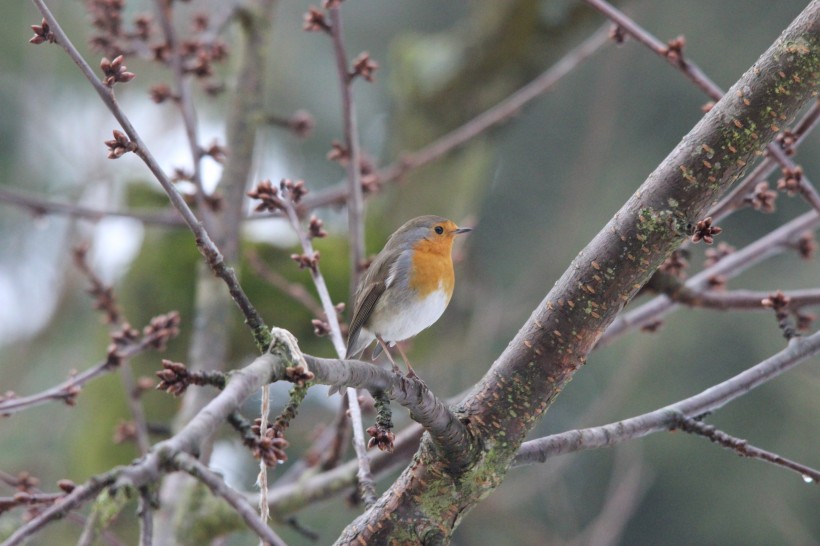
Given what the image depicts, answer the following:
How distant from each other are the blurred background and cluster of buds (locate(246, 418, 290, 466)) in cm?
289

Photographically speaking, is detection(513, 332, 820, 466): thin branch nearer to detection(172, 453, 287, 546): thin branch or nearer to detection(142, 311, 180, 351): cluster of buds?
detection(172, 453, 287, 546): thin branch

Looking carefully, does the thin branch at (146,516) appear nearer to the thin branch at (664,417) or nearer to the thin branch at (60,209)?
the thin branch at (664,417)

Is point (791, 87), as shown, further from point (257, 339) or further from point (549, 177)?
point (549, 177)

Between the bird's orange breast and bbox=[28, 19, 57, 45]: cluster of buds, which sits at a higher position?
the bird's orange breast

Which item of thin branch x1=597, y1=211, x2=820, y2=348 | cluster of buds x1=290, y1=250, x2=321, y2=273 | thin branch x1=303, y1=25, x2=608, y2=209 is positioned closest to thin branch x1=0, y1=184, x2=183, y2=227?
thin branch x1=303, y1=25, x2=608, y2=209

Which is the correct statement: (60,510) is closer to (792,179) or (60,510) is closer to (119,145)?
(119,145)

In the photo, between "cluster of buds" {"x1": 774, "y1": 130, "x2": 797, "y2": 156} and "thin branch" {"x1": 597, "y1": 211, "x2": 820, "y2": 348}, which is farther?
"thin branch" {"x1": 597, "y1": 211, "x2": 820, "y2": 348}

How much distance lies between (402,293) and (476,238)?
6.71 meters

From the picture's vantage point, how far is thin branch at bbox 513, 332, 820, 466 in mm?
1880

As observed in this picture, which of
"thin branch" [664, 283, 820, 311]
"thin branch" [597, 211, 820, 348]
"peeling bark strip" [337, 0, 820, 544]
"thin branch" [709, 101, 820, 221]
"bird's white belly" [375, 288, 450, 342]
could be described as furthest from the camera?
"bird's white belly" [375, 288, 450, 342]

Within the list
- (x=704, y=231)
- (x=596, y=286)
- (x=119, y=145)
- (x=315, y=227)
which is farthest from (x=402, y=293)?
(x=119, y=145)

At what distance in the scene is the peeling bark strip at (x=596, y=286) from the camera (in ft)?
5.20

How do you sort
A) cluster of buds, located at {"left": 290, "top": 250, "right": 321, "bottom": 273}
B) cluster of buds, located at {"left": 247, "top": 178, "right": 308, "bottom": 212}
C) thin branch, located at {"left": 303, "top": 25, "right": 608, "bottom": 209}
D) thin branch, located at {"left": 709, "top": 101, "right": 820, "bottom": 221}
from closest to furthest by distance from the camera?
cluster of buds, located at {"left": 290, "top": 250, "right": 321, "bottom": 273}
cluster of buds, located at {"left": 247, "top": 178, "right": 308, "bottom": 212}
thin branch, located at {"left": 709, "top": 101, "right": 820, "bottom": 221}
thin branch, located at {"left": 303, "top": 25, "right": 608, "bottom": 209}

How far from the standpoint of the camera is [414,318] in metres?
3.03
